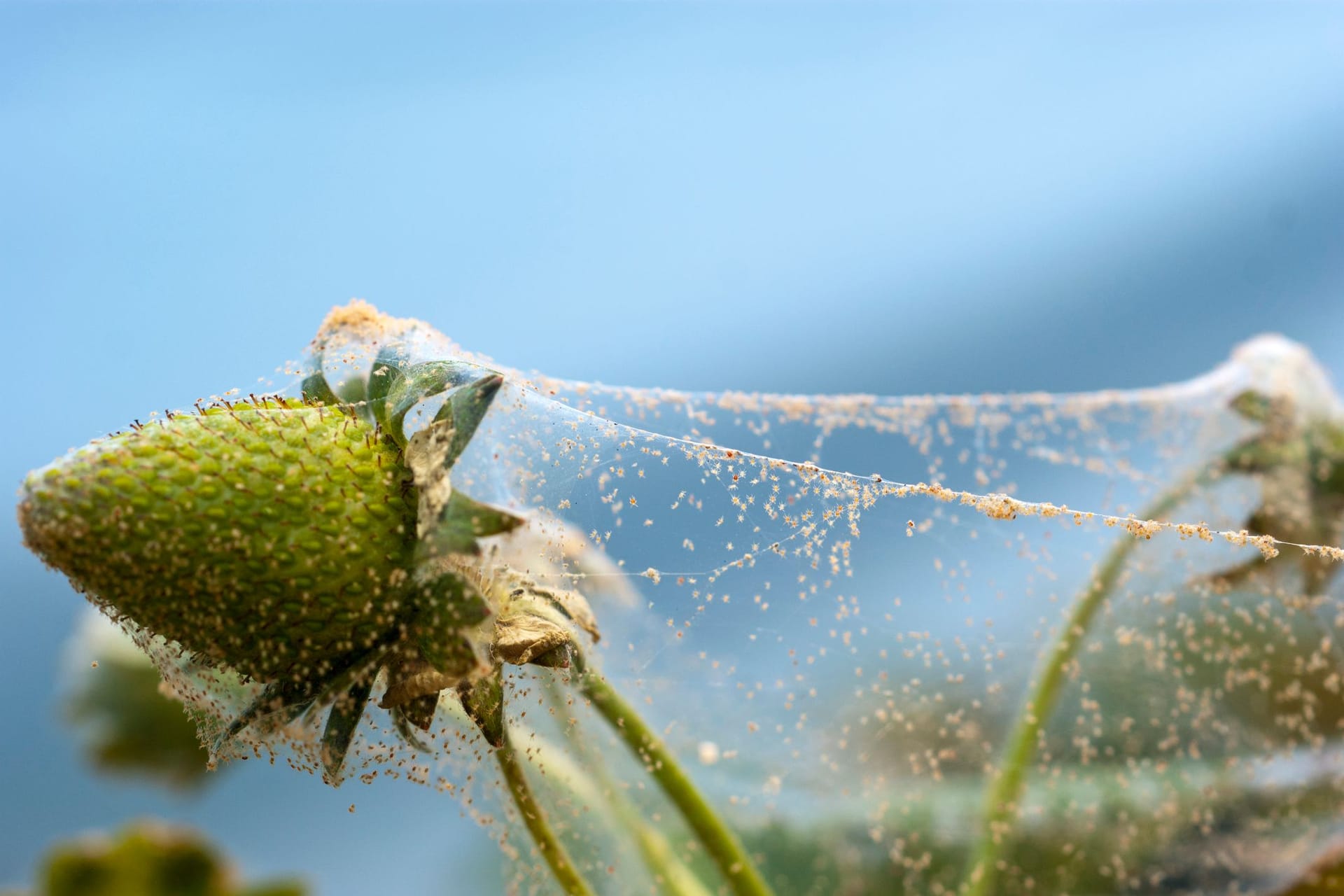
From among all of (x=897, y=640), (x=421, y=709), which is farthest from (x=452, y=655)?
(x=897, y=640)

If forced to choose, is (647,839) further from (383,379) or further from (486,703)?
(383,379)

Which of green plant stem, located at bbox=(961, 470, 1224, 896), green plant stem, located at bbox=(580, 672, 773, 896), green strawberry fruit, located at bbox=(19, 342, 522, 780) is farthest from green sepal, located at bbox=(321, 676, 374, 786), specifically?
green plant stem, located at bbox=(961, 470, 1224, 896)

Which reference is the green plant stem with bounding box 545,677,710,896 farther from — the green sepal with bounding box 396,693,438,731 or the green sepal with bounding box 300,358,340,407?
the green sepal with bounding box 300,358,340,407

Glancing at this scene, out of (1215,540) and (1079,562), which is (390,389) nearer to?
(1079,562)

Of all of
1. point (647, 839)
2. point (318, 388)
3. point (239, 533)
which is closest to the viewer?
point (239, 533)

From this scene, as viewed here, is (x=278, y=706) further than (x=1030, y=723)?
No

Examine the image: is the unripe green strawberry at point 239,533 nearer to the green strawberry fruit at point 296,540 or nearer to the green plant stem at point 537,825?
the green strawberry fruit at point 296,540

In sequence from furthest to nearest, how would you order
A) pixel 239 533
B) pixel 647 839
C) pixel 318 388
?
pixel 647 839 → pixel 318 388 → pixel 239 533
